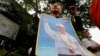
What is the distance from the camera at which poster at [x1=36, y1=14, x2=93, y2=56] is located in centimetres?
360

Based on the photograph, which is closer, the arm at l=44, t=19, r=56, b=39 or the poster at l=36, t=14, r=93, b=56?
the poster at l=36, t=14, r=93, b=56

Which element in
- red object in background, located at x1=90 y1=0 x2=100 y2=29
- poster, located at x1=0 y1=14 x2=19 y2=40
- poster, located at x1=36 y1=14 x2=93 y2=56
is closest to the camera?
→ red object in background, located at x1=90 y1=0 x2=100 y2=29

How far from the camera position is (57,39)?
3.82 m

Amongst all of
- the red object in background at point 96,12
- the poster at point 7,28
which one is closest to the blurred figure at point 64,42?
the red object in background at point 96,12

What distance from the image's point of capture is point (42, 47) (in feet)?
11.6

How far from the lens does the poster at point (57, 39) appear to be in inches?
142

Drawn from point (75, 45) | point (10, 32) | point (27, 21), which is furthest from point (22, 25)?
point (75, 45)

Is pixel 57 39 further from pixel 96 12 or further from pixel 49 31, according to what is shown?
pixel 96 12

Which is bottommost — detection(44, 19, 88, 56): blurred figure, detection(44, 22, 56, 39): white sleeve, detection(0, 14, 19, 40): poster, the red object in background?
detection(0, 14, 19, 40): poster

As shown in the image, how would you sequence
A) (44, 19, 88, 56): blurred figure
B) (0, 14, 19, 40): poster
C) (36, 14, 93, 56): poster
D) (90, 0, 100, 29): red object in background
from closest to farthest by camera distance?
1. (90, 0, 100, 29): red object in background
2. (36, 14, 93, 56): poster
3. (44, 19, 88, 56): blurred figure
4. (0, 14, 19, 40): poster

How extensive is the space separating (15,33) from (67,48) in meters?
2.27

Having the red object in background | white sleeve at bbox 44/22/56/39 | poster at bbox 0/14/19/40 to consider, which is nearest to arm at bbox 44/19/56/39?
white sleeve at bbox 44/22/56/39

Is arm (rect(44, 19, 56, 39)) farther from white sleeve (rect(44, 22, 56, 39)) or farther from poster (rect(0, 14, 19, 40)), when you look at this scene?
poster (rect(0, 14, 19, 40))

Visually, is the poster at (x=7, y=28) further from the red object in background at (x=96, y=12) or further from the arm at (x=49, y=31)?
the red object in background at (x=96, y=12)
